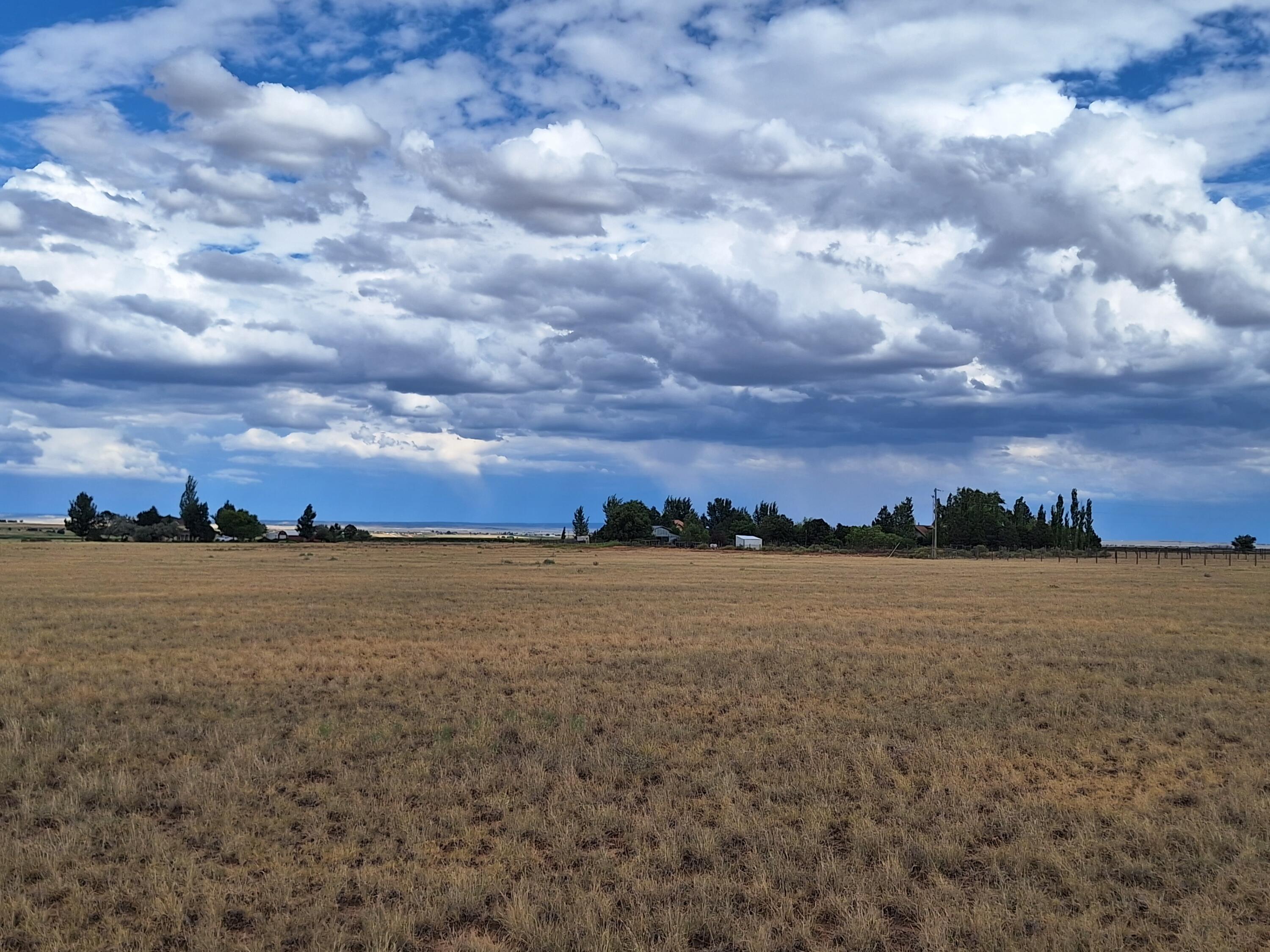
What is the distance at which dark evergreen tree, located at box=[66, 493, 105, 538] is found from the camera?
7372 inches

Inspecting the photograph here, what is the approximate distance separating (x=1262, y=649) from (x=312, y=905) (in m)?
26.6

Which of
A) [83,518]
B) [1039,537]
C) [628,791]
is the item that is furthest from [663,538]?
[628,791]

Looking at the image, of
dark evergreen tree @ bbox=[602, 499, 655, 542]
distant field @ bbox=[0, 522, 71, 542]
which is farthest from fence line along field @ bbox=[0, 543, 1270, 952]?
dark evergreen tree @ bbox=[602, 499, 655, 542]

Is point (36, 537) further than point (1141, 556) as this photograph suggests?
Yes

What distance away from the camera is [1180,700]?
18391 mm

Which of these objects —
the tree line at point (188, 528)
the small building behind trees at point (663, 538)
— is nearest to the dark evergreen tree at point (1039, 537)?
the small building behind trees at point (663, 538)

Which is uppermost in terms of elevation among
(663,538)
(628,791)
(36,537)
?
(663,538)

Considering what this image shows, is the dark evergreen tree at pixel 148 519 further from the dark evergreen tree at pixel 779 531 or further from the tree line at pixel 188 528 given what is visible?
the dark evergreen tree at pixel 779 531

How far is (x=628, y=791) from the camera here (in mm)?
11906

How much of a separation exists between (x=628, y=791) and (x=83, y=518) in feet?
690

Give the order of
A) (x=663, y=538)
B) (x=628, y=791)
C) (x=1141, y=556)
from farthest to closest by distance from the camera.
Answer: (x=663, y=538) < (x=1141, y=556) < (x=628, y=791)

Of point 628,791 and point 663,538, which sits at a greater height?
point 663,538

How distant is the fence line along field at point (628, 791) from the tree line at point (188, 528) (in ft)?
480

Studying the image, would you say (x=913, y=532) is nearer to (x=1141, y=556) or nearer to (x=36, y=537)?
(x=1141, y=556)
